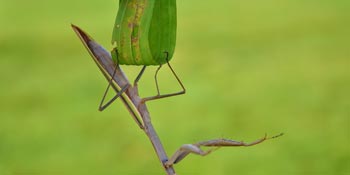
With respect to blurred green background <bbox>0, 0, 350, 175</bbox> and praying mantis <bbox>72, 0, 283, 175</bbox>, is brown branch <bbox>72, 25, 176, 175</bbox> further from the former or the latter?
blurred green background <bbox>0, 0, 350, 175</bbox>

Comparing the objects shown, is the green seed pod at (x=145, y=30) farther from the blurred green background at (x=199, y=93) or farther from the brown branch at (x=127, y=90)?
the blurred green background at (x=199, y=93)

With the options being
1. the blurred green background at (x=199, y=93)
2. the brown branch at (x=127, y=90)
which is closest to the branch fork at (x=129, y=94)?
the brown branch at (x=127, y=90)

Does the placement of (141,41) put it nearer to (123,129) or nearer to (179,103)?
(123,129)

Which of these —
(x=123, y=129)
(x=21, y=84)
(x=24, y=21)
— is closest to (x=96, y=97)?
(x=123, y=129)

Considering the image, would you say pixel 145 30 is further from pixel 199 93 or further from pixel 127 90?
pixel 199 93

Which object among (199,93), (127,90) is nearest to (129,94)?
(127,90)

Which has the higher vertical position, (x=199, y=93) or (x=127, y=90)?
(x=127, y=90)
